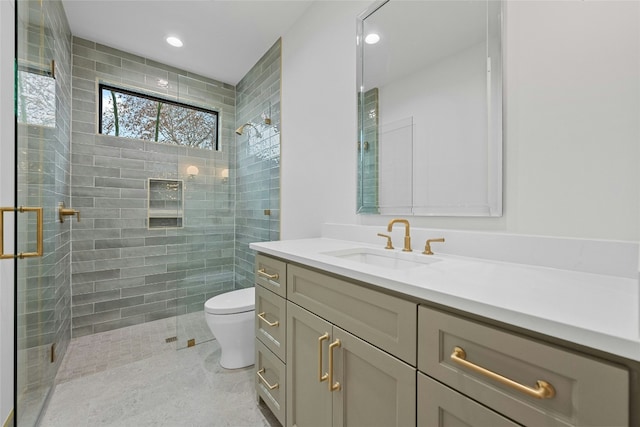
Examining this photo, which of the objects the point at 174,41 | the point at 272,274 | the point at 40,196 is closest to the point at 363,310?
the point at 272,274

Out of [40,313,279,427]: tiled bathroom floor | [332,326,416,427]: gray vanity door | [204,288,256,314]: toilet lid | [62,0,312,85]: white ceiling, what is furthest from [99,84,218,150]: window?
[332,326,416,427]: gray vanity door

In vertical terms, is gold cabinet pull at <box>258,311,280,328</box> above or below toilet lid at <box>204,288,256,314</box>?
above

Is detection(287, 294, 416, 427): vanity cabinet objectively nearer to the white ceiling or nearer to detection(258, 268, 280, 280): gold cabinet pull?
detection(258, 268, 280, 280): gold cabinet pull

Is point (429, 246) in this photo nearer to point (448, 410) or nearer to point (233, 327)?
point (448, 410)

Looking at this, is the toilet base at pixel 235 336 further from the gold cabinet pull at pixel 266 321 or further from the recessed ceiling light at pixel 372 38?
the recessed ceiling light at pixel 372 38

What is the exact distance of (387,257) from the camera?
1302mm

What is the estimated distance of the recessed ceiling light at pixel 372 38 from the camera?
1517 mm

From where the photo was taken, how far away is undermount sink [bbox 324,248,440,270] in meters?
1.17

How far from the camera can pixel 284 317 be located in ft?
4.02

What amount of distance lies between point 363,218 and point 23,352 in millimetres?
1793

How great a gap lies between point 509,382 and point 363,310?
0.40 m

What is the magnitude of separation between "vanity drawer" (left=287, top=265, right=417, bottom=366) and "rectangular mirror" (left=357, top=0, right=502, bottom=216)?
25.2 inches

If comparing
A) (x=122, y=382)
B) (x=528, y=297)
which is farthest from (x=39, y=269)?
(x=528, y=297)

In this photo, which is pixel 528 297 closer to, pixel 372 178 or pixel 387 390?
pixel 387 390
